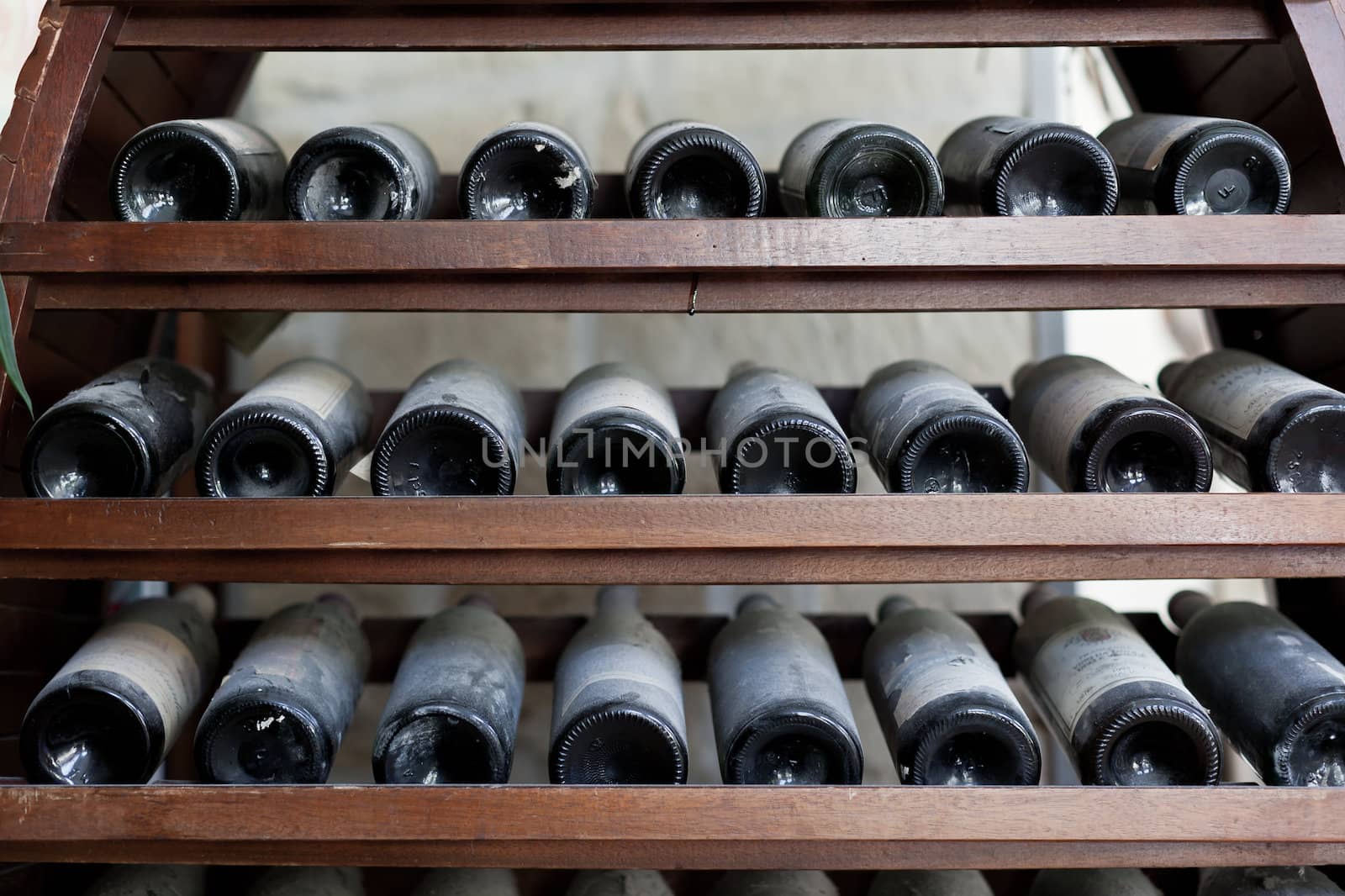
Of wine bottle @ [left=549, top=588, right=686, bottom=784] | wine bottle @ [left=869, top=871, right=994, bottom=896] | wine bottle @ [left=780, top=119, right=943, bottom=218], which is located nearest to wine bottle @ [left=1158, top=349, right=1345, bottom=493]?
wine bottle @ [left=780, top=119, right=943, bottom=218]

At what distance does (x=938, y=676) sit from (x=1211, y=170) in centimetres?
50

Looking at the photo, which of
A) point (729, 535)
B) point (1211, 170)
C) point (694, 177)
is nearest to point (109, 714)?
point (729, 535)

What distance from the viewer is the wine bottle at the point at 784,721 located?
906 mm

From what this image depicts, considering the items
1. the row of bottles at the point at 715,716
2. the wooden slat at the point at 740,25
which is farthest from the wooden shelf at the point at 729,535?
the wooden slat at the point at 740,25

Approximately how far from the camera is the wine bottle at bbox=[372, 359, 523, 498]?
0.93 metres

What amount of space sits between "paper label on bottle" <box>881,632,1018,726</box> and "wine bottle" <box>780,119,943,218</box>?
38 cm

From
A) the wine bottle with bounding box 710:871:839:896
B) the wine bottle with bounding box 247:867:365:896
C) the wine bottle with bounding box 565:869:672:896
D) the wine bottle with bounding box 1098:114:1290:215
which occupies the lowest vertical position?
the wine bottle with bounding box 710:871:839:896

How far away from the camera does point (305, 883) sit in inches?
40.0

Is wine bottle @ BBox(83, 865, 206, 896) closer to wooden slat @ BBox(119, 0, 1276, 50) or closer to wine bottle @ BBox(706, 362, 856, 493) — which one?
wine bottle @ BBox(706, 362, 856, 493)

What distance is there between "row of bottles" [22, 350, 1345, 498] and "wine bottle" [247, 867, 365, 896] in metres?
0.35

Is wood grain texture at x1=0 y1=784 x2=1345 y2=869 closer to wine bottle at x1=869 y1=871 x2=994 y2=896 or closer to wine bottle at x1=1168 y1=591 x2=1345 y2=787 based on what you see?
wine bottle at x1=1168 y1=591 x2=1345 y2=787

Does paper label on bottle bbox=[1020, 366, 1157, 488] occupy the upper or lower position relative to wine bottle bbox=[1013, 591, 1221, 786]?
upper

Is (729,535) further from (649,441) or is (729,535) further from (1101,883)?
(1101,883)

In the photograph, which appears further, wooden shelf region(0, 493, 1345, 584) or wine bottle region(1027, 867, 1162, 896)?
wine bottle region(1027, 867, 1162, 896)
